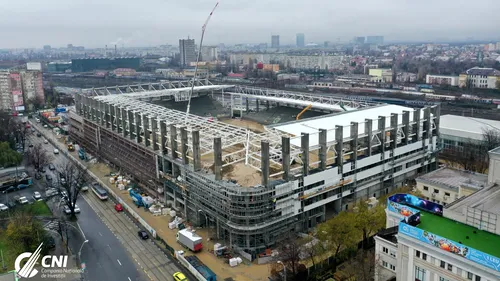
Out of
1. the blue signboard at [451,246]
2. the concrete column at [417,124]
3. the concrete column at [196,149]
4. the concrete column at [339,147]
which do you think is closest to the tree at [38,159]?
the concrete column at [196,149]

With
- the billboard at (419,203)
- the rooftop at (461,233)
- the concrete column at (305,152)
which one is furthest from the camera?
the concrete column at (305,152)

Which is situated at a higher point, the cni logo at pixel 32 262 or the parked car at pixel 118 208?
the parked car at pixel 118 208

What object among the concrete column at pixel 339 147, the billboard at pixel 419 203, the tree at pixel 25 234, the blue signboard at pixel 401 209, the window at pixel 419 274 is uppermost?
the concrete column at pixel 339 147

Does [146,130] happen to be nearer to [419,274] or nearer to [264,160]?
[264,160]

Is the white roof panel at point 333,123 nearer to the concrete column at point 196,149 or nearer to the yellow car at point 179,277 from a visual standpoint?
the concrete column at point 196,149

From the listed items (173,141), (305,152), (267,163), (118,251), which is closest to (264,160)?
(267,163)

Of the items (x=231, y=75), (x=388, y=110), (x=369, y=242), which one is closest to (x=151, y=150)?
(x=369, y=242)

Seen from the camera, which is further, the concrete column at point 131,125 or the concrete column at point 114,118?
the concrete column at point 114,118
